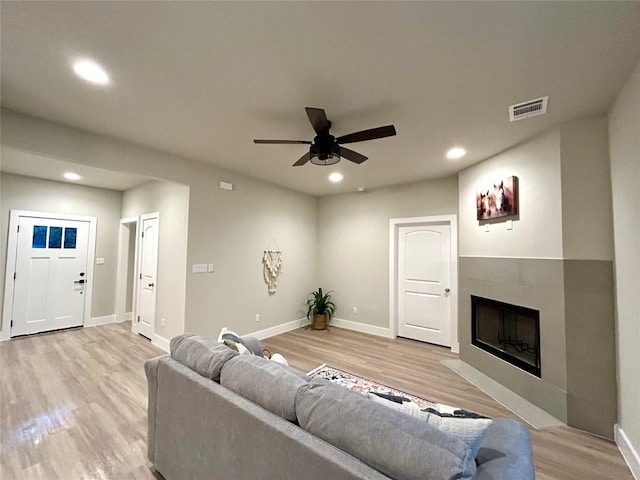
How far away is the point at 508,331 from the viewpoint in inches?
124

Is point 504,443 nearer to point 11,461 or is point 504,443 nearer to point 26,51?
point 11,461

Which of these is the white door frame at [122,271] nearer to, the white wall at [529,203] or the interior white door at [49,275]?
the interior white door at [49,275]

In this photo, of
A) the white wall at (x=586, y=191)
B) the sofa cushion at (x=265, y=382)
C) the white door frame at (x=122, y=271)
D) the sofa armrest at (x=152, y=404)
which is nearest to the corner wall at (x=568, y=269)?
the white wall at (x=586, y=191)

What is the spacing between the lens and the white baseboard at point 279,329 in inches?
181

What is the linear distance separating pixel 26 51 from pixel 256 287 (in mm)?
3643

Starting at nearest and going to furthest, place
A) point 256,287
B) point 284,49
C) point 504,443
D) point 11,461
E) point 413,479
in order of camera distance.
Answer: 1. point 413,479
2. point 504,443
3. point 284,49
4. point 11,461
5. point 256,287

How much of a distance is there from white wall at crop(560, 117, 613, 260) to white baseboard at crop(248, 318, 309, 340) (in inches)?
→ 165

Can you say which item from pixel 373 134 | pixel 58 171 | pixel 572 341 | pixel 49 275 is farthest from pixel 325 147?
pixel 49 275

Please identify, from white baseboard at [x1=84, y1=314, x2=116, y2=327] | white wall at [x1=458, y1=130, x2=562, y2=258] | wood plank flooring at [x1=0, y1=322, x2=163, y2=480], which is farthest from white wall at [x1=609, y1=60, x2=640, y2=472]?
white baseboard at [x1=84, y1=314, x2=116, y2=327]

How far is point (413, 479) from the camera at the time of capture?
0.85 metres

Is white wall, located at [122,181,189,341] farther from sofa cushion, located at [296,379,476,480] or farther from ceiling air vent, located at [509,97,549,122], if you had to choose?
ceiling air vent, located at [509,97,549,122]

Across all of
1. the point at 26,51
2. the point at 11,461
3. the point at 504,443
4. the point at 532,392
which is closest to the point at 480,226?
the point at 532,392

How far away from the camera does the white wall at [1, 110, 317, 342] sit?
8.92ft

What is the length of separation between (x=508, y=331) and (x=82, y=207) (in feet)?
23.9
